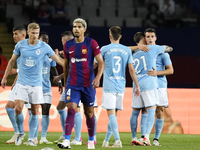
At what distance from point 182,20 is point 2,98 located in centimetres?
773

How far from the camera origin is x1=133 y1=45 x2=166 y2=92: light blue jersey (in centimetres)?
686

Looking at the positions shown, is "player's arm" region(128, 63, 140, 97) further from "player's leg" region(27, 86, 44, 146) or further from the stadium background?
the stadium background

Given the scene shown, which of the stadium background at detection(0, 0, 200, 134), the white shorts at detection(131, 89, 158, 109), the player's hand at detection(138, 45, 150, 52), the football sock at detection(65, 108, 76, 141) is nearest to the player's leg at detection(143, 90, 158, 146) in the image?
the white shorts at detection(131, 89, 158, 109)

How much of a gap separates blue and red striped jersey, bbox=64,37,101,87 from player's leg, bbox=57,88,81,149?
120mm

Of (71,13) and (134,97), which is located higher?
(71,13)

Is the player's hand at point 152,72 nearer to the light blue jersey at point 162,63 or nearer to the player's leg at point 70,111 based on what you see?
the light blue jersey at point 162,63

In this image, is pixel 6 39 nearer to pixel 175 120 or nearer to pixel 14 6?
pixel 14 6

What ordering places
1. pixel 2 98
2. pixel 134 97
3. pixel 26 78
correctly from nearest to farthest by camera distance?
pixel 26 78 < pixel 134 97 < pixel 2 98

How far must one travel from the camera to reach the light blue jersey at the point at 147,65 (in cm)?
686

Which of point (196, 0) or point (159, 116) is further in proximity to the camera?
point (196, 0)

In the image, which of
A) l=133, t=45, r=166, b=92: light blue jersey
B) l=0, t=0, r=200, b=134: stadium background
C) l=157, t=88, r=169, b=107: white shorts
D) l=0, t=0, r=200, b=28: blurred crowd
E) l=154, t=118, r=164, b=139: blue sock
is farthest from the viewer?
l=0, t=0, r=200, b=28: blurred crowd

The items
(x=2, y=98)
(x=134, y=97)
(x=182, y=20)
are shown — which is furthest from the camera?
(x=182, y=20)

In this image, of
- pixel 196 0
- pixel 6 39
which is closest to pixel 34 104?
pixel 6 39

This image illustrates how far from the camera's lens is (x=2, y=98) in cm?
1004
